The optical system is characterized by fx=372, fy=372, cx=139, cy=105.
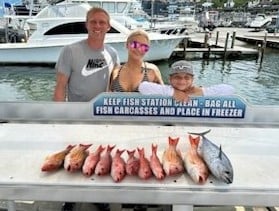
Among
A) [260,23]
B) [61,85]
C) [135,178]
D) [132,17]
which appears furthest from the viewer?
[260,23]

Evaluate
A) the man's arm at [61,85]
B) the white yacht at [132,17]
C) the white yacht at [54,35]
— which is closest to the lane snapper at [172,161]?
the man's arm at [61,85]

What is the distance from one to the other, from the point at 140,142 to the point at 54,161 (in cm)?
51

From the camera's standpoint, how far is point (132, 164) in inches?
66.7

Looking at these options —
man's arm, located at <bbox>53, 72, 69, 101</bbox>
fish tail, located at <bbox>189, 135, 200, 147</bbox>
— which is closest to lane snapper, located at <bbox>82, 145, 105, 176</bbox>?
fish tail, located at <bbox>189, 135, 200, 147</bbox>

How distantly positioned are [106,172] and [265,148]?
88 centimetres

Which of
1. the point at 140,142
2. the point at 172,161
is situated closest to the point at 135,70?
the point at 140,142

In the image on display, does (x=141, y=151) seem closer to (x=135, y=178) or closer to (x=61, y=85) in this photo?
(x=135, y=178)

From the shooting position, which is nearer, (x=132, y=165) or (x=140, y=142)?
(x=132, y=165)

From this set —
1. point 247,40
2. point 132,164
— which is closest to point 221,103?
point 132,164

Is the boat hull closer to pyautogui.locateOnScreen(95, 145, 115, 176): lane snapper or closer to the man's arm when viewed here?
the man's arm

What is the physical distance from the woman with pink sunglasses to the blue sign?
0.66 m

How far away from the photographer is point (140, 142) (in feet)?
6.63

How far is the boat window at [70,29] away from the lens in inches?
669

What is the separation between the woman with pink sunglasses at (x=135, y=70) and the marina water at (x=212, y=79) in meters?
10.1
